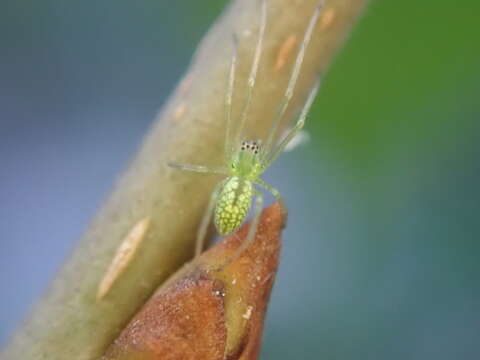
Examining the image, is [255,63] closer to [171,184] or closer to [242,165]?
[171,184]

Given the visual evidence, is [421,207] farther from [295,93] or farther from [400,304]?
[295,93]

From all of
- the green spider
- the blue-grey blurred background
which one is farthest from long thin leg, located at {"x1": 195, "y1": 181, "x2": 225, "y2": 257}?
the blue-grey blurred background

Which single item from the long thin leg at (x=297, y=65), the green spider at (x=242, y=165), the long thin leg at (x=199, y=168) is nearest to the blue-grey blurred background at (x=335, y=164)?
the green spider at (x=242, y=165)

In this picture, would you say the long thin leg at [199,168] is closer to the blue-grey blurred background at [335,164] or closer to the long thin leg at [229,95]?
the long thin leg at [229,95]

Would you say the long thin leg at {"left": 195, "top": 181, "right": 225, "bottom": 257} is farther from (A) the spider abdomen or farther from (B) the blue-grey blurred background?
(B) the blue-grey blurred background

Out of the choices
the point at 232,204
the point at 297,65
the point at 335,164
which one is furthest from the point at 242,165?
the point at 335,164

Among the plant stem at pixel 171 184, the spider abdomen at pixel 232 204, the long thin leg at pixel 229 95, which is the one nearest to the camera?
the plant stem at pixel 171 184

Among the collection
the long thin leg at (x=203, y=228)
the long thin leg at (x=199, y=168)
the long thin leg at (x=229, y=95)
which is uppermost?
the long thin leg at (x=229, y=95)
